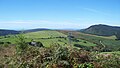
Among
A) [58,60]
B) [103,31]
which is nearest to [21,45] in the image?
[58,60]

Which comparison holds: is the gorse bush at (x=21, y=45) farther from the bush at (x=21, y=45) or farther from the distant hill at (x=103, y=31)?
the distant hill at (x=103, y=31)

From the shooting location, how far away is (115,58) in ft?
29.4

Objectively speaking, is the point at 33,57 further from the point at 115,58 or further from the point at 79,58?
the point at 115,58

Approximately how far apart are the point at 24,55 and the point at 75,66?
295cm

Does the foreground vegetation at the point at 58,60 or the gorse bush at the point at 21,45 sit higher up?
the gorse bush at the point at 21,45

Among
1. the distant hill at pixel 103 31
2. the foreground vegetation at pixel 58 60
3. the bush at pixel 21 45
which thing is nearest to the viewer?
the foreground vegetation at pixel 58 60

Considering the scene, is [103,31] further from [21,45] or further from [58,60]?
[58,60]

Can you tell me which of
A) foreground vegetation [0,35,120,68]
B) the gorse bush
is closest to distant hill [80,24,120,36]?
the gorse bush

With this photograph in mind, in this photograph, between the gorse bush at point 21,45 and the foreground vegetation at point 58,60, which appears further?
the gorse bush at point 21,45

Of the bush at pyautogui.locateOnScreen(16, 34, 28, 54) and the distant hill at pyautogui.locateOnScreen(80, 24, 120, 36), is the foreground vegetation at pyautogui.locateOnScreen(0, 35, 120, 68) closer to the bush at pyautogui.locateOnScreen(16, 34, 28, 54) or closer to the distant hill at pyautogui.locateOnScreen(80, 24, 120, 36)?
the bush at pyautogui.locateOnScreen(16, 34, 28, 54)

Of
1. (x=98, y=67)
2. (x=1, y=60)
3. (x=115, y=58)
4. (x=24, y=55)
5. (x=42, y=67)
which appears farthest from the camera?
(x=1, y=60)

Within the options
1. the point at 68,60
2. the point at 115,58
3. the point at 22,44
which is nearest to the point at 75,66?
the point at 68,60

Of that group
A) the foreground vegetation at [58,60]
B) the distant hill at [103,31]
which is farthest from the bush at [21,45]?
the distant hill at [103,31]

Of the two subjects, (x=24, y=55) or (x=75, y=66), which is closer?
(x=75, y=66)
